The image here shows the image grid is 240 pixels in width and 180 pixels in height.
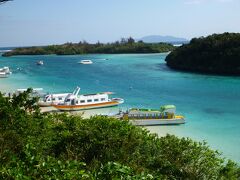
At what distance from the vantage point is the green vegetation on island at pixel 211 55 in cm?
4372

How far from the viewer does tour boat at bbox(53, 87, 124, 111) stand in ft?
81.3

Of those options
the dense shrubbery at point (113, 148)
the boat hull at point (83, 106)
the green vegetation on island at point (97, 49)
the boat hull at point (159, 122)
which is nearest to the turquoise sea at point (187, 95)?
the boat hull at point (159, 122)

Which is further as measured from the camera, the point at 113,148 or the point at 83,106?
the point at 83,106

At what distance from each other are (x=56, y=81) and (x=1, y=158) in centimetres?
3544

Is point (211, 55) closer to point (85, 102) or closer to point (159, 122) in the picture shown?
point (85, 102)

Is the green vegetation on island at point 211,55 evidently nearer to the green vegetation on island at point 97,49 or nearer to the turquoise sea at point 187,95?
the turquoise sea at point 187,95

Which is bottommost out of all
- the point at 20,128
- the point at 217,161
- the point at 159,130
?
the point at 159,130

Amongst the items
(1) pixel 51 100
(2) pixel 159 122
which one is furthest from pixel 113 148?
(1) pixel 51 100

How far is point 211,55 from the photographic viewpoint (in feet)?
153

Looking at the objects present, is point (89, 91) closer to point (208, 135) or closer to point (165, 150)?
point (208, 135)

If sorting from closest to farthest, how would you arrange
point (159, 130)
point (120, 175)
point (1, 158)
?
point (120, 175)
point (1, 158)
point (159, 130)

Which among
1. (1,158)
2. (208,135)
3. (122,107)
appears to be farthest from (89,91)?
(1,158)

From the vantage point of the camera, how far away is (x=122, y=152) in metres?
6.62

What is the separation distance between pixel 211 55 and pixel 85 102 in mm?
25830
